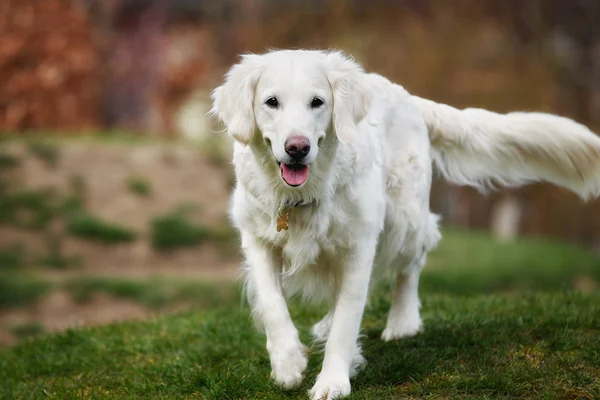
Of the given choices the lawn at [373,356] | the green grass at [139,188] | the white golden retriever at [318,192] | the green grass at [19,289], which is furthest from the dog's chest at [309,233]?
the green grass at [139,188]

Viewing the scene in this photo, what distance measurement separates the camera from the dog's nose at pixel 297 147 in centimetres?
389

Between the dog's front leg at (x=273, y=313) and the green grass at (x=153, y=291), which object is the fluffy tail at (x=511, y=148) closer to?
the dog's front leg at (x=273, y=313)

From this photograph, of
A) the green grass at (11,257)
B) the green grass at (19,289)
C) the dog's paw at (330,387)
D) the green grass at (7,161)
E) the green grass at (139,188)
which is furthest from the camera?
the green grass at (139,188)

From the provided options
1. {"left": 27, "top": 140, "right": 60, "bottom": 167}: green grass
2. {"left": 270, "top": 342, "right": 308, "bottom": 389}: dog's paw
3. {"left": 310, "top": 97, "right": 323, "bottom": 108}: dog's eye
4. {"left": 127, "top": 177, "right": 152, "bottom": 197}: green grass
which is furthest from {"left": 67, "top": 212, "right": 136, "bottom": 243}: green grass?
{"left": 310, "top": 97, "right": 323, "bottom": 108}: dog's eye

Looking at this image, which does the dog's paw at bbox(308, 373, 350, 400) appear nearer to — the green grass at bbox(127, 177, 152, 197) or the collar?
the collar

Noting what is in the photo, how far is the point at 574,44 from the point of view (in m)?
22.7

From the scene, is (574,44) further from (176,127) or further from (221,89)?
(221,89)

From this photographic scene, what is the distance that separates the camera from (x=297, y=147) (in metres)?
3.89

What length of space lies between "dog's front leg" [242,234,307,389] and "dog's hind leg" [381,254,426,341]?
1068 millimetres

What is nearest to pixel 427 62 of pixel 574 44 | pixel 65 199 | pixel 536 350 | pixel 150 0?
pixel 574 44

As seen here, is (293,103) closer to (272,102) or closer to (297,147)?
(272,102)

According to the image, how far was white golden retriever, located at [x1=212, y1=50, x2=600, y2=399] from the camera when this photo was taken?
4.11m

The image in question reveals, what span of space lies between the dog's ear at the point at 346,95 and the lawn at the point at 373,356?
1307 millimetres

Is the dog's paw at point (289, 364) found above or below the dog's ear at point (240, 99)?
below
